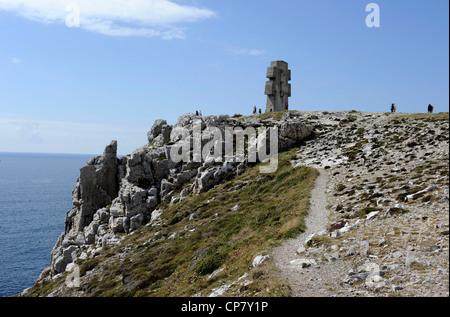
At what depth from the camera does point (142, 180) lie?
59875mm

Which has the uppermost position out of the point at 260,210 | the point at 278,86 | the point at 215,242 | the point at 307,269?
the point at 278,86

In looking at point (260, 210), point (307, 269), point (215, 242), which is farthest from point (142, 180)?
point (307, 269)

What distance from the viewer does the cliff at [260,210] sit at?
1612 centimetres

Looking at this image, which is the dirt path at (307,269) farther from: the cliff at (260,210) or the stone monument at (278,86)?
the stone monument at (278,86)

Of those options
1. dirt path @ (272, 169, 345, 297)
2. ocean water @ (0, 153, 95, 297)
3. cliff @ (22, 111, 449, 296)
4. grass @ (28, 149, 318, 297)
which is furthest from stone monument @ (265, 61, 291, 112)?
ocean water @ (0, 153, 95, 297)

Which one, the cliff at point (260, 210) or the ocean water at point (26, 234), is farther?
the ocean water at point (26, 234)

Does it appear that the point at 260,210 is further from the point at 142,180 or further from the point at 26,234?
the point at 26,234

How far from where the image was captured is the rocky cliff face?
52.8 metres

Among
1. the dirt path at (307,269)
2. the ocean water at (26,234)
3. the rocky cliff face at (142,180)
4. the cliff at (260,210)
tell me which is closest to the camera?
the dirt path at (307,269)

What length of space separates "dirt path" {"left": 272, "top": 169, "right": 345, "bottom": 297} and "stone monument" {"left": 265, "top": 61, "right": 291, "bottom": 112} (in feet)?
160

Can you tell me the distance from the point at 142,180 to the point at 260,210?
33.4 meters

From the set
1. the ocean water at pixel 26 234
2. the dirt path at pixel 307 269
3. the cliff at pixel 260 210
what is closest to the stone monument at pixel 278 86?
the cliff at pixel 260 210

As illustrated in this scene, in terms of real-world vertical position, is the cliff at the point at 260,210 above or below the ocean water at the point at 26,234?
above

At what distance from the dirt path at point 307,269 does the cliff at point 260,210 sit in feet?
0.46
